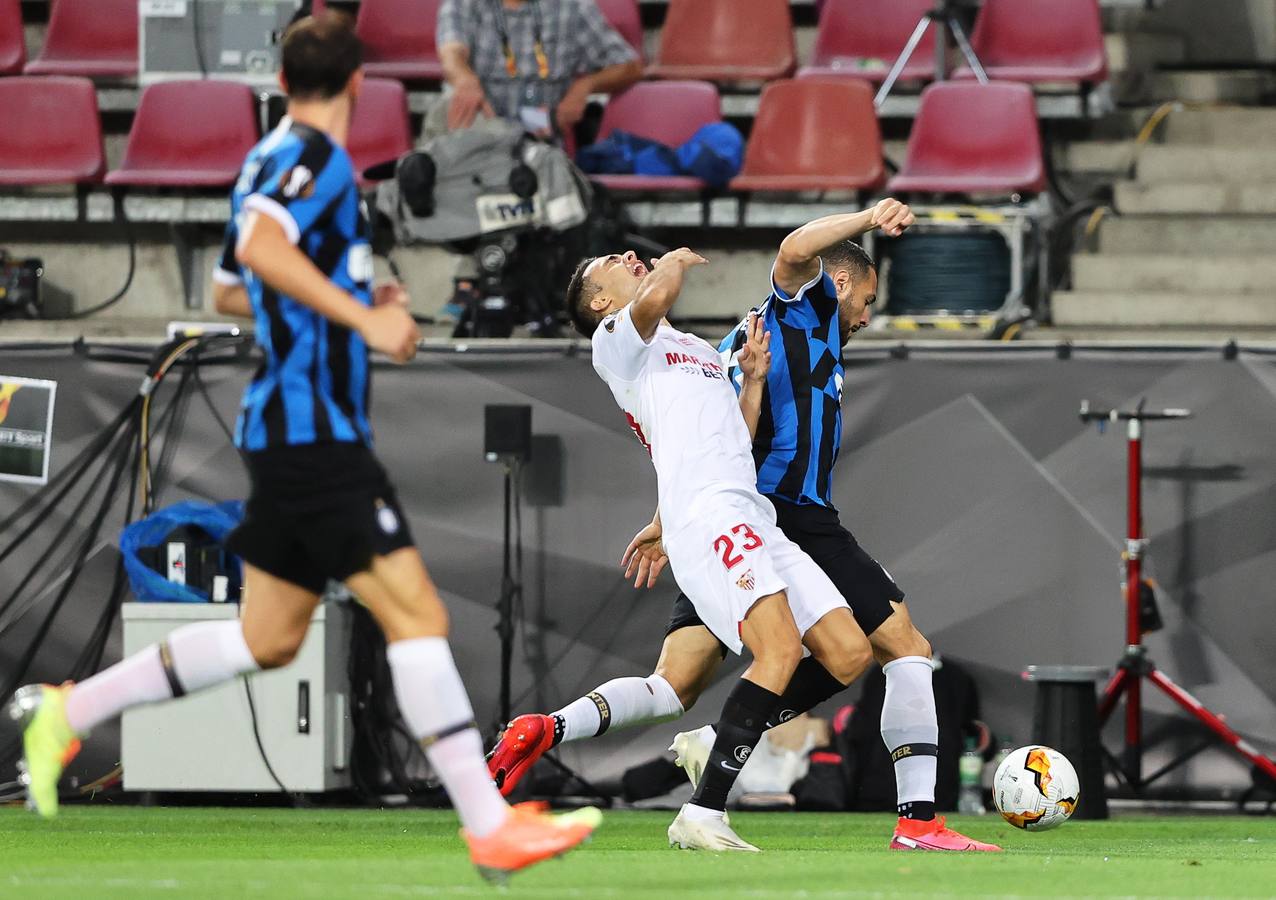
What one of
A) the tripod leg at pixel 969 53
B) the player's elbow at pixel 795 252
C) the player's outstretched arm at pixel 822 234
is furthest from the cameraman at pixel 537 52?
the player's elbow at pixel 795 252

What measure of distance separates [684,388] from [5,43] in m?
8.23

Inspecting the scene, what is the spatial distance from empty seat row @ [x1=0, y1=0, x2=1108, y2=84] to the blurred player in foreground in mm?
7958

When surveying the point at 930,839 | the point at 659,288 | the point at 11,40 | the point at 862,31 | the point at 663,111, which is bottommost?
the point at 930,839

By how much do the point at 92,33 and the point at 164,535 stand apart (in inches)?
210

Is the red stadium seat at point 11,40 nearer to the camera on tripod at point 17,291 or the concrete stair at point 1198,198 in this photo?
the camera on tripod at point 17,291

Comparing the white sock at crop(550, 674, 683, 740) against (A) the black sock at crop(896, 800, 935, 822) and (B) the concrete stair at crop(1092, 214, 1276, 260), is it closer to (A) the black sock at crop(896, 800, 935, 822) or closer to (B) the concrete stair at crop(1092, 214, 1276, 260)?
(A) the black sock at crop(896, 800, 935, 822)

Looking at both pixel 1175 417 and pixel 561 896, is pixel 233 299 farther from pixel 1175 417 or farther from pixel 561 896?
pixel 1175 417

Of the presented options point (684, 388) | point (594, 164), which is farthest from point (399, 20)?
point (684, 388)

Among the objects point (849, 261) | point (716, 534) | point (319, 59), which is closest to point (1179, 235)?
point (849, 261)

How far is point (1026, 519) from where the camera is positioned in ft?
29.5

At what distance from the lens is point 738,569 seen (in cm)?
588

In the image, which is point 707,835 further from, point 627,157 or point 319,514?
point 627,157

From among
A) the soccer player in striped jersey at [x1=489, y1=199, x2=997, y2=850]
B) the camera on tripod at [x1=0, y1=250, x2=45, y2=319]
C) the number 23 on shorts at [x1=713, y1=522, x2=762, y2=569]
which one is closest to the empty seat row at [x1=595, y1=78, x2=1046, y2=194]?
the camera on tripod at [x1=0, y1=250, x2=45, y2=319]

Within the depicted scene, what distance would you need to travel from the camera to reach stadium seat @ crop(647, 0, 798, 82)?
492 inches
